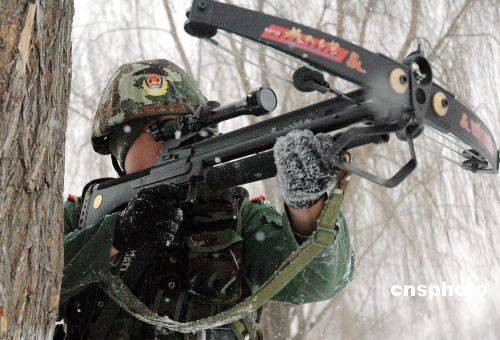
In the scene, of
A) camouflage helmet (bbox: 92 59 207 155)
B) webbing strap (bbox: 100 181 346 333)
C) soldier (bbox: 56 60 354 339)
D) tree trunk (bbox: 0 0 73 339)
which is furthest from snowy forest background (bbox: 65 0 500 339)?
tree trunk (bbox: 0 0 73 339)

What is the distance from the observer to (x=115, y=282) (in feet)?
7.62

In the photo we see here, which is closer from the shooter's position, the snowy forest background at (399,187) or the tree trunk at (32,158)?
the tree trunk at (32,158)

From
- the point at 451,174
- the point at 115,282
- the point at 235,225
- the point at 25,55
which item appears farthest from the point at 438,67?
the point at 25,55

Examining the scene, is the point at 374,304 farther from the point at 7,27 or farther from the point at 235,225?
the point at 7,27

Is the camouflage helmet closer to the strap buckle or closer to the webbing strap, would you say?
the webbing strap

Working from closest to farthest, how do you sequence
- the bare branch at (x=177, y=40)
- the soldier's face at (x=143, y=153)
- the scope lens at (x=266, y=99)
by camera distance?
the scope lens at (x=266, y=99) < the soldier's face at (x=143, y=153) < the bare branch at (x=177, y=40)

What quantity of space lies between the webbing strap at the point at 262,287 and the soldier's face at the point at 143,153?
0.61 meters

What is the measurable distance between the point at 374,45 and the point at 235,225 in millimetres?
4105

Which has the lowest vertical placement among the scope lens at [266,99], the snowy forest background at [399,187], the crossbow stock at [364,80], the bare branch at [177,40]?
the crossbow stock at [364,80]

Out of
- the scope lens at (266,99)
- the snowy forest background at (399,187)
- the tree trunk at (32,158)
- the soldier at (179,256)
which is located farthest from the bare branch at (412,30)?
the tree trunk at (32,158)

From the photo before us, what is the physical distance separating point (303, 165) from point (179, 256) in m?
0.98

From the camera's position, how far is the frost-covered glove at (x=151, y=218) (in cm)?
232

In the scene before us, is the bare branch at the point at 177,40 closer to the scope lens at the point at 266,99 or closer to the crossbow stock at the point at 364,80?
the scope lens at the point at 266,99

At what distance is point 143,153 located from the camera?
282 centimetres
